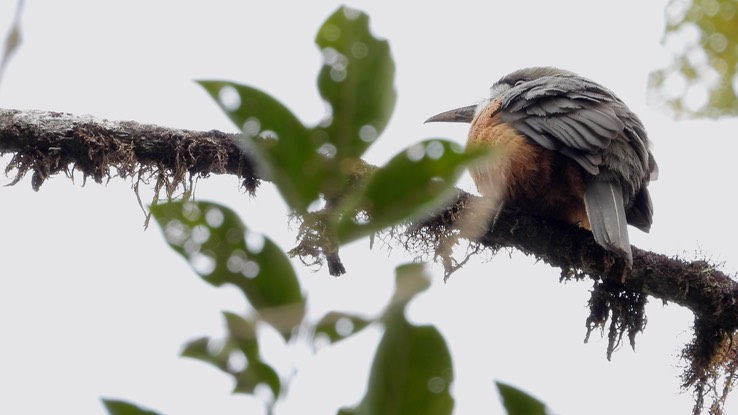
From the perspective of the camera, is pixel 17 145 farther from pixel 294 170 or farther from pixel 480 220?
pixel 294 170

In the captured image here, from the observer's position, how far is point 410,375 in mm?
596

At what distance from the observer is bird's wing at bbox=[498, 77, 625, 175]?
10.7ft

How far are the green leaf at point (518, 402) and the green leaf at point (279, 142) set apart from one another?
8.4 inches

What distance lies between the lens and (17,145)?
3.19 m

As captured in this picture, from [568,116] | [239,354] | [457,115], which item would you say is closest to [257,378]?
[239,354]

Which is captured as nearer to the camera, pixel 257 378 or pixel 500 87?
pixel 257 378

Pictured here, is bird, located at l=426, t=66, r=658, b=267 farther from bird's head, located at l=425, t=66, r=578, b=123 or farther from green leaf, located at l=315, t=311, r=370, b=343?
green leaf, located at l=315, t=311, r=370, b=343

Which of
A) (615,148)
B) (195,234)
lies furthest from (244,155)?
(195,234)

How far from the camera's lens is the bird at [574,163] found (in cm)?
324

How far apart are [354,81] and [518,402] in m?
0.28

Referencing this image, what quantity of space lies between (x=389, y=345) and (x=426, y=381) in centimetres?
5

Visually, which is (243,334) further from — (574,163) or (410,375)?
(574,163)

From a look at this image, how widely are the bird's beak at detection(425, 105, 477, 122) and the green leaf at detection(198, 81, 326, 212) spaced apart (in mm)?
3997

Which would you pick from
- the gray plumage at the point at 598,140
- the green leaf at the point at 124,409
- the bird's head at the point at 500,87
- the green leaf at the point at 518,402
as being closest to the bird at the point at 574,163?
the gray plumage at the point at 598,140
